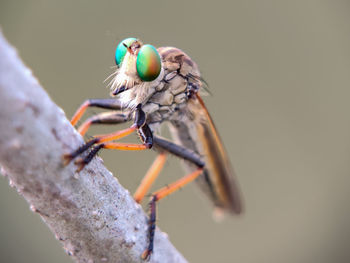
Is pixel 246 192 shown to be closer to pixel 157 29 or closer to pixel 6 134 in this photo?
pixel 157 29

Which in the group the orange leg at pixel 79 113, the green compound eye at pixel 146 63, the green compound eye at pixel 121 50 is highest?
the green compound eye at pixel 121 50

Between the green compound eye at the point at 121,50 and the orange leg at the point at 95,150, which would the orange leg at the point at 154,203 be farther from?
the green compound eye at the point at 121,50

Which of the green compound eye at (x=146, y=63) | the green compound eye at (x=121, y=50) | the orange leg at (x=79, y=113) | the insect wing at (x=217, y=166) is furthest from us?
the insect wing at (x=217, y=166)

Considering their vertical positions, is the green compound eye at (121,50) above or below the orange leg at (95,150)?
above

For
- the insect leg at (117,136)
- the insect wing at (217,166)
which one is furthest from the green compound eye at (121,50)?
the insect wing at (217,166)

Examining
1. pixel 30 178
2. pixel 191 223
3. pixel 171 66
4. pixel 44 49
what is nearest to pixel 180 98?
pixel 171 66

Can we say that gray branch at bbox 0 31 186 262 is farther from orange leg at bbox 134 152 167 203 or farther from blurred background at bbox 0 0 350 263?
blurred background at bbox 0 0 350 263

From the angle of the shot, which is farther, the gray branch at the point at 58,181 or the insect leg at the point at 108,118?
the insect leg at the point at 108,118
